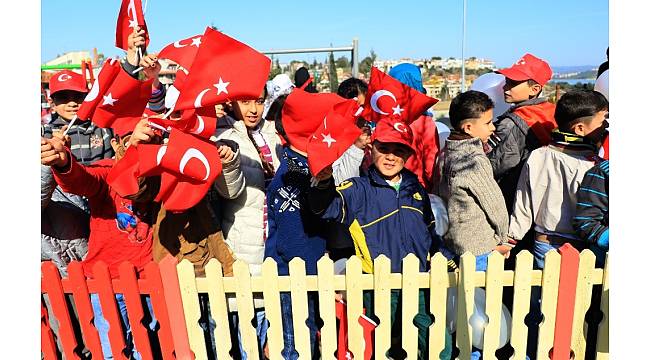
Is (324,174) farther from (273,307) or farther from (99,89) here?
(99,89)

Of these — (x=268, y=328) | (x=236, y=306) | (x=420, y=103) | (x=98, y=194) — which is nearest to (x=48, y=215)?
(x=98, y=194)

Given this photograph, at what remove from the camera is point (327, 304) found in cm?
254

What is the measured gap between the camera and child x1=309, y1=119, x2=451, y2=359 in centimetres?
276

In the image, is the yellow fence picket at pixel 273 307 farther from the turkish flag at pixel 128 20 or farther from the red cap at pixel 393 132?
the turkish flag at pixel 128 20

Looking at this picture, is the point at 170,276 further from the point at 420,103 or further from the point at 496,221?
the point at 496,221

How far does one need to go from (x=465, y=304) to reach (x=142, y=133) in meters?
1.81

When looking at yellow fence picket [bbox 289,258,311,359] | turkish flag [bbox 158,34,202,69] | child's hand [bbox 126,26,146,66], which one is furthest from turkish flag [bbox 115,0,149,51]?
yellow fence picket [bbox 289,258,311,359]

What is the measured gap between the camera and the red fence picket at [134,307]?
2520 mm

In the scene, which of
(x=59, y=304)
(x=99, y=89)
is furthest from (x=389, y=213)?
(x=59, y=304)

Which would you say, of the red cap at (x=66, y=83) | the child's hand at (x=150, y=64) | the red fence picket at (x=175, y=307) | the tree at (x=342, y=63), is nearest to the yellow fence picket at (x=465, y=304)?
the red fence picket at (x=175, y=307)

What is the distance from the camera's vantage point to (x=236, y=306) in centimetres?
273

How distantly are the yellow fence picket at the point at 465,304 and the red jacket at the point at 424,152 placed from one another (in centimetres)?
134

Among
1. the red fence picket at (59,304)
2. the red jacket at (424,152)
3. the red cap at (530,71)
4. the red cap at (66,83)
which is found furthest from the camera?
the red cap at (530,71)

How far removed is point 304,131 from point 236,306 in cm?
103
